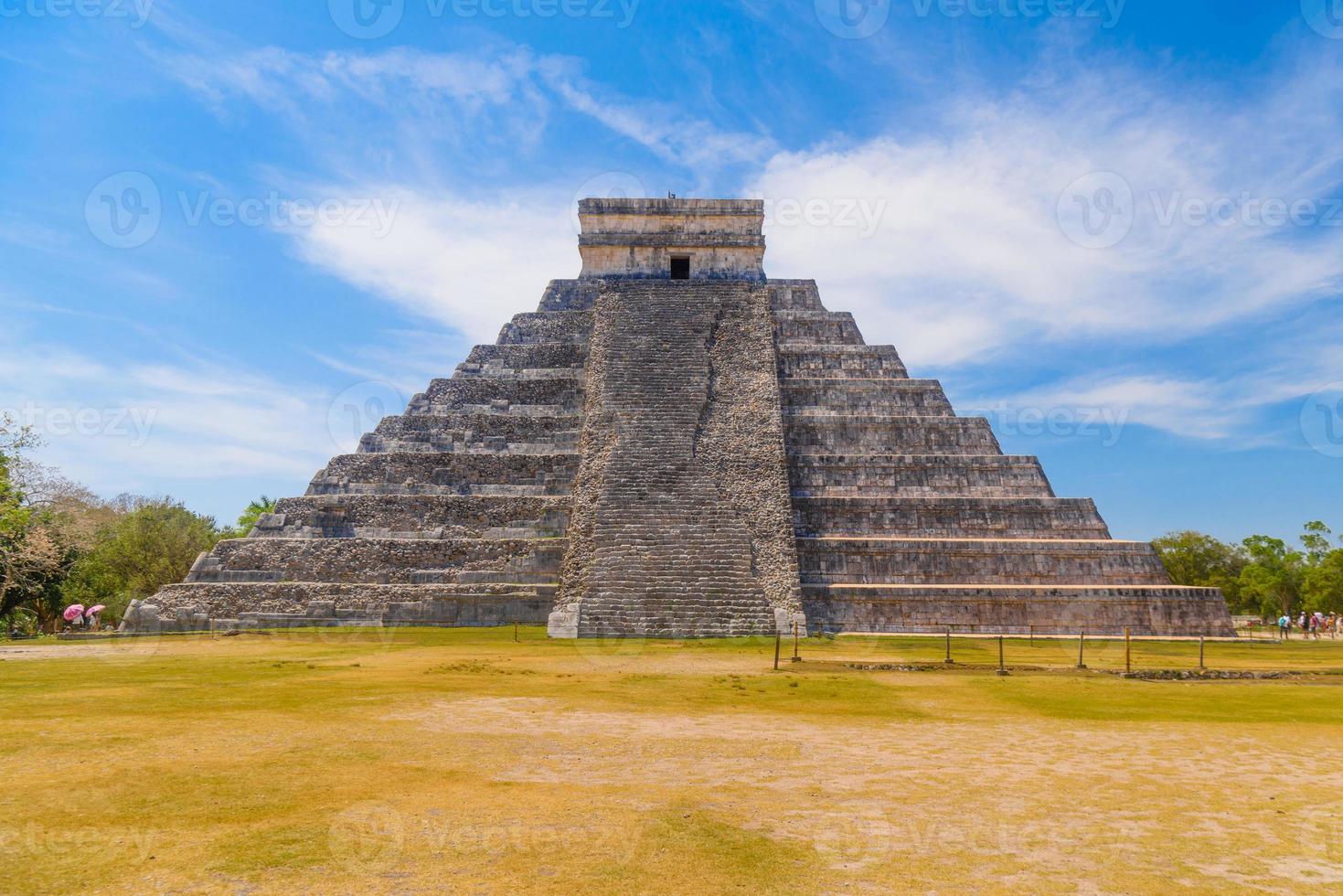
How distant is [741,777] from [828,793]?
63 cm

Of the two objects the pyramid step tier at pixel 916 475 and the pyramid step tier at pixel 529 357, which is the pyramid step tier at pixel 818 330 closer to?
the pyramid step tier at pixel 916 475

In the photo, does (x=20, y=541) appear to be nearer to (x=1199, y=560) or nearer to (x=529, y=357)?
(x=529, y=357)

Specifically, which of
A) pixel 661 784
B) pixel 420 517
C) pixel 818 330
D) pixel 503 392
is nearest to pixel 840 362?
pixel 818 330

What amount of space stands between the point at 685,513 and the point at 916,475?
5921 millimetres

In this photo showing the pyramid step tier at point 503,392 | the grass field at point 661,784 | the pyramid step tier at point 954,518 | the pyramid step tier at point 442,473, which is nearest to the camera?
the grass field at point 661,784

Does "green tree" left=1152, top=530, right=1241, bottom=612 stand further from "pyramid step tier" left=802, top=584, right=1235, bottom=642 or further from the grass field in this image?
the grass field

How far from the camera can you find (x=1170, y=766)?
20.9 feet

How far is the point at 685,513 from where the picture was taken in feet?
60.8

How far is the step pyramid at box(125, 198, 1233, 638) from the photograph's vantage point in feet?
58.3

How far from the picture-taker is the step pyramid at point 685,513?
700 inches

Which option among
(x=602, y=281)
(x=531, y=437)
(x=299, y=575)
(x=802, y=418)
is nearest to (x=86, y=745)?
(x=299, y=575)

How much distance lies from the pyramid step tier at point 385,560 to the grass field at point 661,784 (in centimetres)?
793

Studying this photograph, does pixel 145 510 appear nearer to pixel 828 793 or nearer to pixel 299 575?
pixel 299 575

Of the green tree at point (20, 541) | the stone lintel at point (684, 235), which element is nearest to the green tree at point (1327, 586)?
the stone lintel at point (684, 235)
